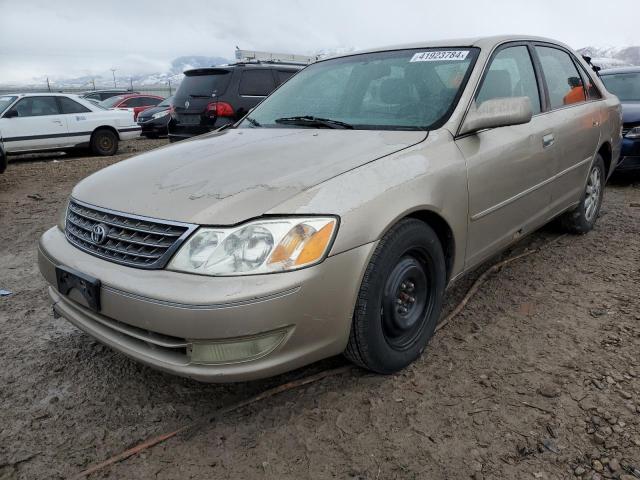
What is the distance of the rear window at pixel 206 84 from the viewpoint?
758 cm

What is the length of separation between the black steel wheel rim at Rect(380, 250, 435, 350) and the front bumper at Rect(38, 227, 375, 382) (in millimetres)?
266

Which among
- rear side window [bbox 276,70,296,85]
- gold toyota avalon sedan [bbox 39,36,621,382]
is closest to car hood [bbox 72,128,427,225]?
gold toyota avalon sedan [bbox 39,36,621,382]

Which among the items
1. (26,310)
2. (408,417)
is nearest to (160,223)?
(408,417)

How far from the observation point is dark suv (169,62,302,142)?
744 centimetres

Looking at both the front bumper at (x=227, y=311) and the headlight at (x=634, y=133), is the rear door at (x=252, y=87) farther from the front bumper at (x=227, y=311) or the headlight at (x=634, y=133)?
the front bumper at (x=227, y=311)

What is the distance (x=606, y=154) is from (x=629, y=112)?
7.62ft

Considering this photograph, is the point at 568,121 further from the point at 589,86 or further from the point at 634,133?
the point at 634,133

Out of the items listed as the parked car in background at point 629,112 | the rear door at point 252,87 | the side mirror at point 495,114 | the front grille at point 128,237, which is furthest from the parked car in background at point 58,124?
the side mirror at point 495,114

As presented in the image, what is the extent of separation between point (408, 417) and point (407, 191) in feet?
3.10

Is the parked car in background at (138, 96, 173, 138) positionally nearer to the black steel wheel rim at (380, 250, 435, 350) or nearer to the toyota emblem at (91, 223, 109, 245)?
the toyota emblem at (91, 223, 109, 245)

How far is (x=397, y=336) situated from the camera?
2.36m

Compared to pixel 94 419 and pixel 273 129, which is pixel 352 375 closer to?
pixel 94 419

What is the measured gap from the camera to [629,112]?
20.2 ft

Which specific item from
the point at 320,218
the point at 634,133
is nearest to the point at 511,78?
the point at 320,218
